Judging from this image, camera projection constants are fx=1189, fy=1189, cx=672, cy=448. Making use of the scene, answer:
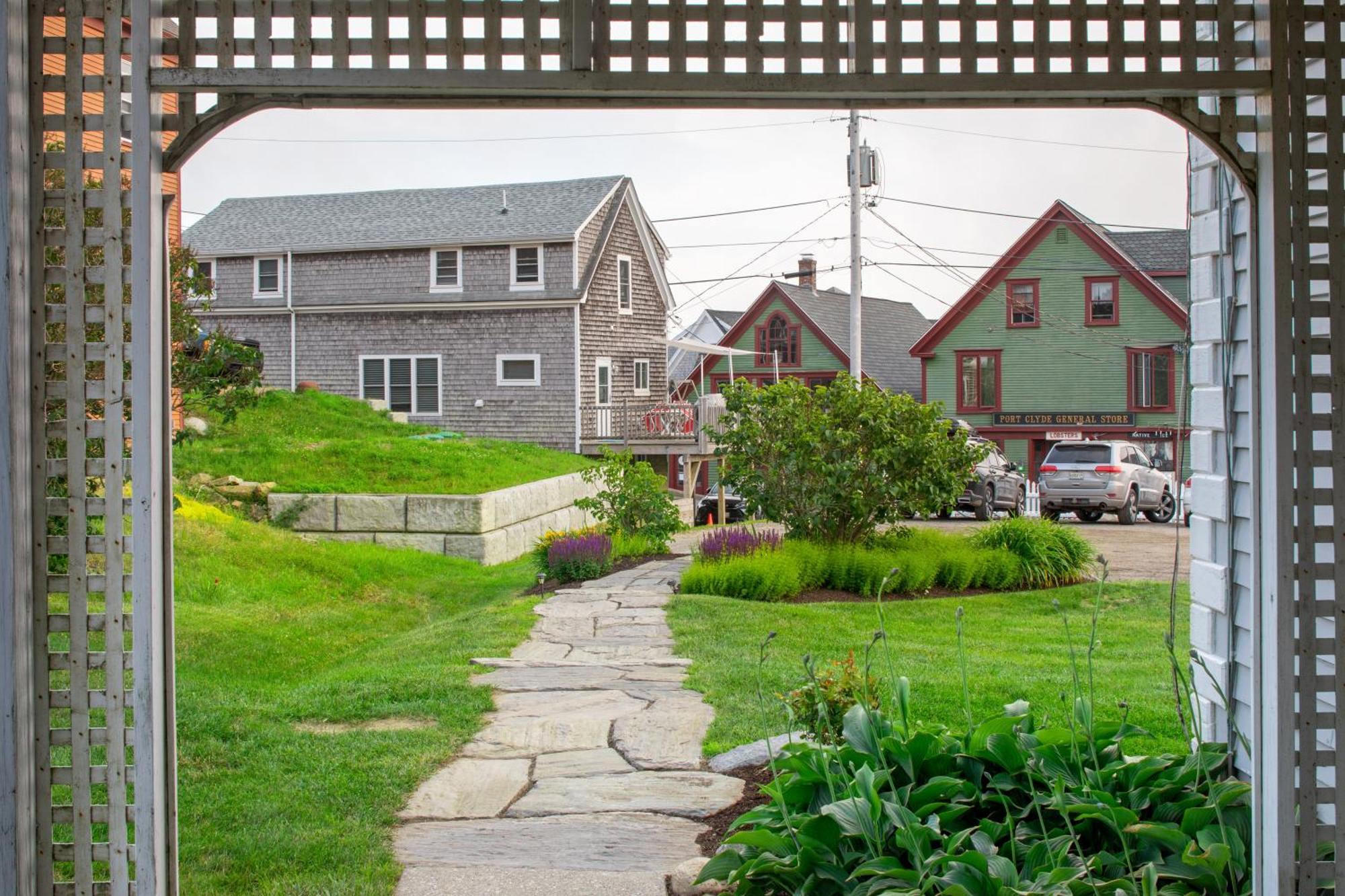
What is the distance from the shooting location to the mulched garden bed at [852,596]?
32.4ft

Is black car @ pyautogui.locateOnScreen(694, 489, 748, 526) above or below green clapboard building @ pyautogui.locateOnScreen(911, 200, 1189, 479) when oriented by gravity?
below

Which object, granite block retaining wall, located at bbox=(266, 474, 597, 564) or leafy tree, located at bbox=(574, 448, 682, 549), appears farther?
granite block retaining wall, located at bbox=(266, 474, 597, 564)

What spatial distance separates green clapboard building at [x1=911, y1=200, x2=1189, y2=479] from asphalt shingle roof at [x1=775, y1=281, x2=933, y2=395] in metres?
3.24

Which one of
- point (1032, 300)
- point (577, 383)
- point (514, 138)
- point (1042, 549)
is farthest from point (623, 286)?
point (1042, 549)

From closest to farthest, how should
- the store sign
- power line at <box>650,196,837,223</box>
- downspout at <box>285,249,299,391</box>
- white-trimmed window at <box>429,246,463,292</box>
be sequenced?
1. white-trimmed window at <box>429,246,463,292</box>
2. downspout at <box>285,249,299,391</box>
3. the store sign
4. power line at <box>650,196,837,223</box>

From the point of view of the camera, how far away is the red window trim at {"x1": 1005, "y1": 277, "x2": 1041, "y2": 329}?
29.8 m

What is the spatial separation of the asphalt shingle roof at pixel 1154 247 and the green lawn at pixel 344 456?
16.3m

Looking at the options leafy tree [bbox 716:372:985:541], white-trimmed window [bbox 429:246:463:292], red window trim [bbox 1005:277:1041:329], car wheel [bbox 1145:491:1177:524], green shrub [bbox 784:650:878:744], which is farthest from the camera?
red window trim [bbox 1005:277:1041:329]

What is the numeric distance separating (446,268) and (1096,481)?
44.7 ft

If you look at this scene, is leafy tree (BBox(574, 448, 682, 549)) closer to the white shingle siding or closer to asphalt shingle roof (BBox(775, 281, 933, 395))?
the white shingle siding

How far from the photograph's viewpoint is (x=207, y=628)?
8.31 meters

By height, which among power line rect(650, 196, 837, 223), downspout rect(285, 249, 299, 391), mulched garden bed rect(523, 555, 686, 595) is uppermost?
power line rect(650, 196, 837, 223)

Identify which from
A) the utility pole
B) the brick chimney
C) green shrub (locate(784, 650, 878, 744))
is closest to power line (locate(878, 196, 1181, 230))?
the brick chimney

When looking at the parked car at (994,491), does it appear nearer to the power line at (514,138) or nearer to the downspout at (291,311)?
the power line at (514,138)
